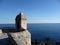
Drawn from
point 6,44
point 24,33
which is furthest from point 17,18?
point 6,44

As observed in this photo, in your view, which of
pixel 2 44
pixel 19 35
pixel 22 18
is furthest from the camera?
pixel 22 18

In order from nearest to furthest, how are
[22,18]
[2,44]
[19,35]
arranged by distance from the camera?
[2,44]
[19,35]
[22,18]

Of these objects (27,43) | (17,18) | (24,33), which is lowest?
(27,43)

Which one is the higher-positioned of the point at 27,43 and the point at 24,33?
the point at 24,33

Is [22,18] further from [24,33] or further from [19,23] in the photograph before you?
[24,33]

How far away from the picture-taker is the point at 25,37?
1204cm

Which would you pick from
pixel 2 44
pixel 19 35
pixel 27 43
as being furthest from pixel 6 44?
pixel 27 43

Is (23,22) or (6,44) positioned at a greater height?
(23,22)

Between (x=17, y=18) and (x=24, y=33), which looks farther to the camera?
(x=17, y=18)

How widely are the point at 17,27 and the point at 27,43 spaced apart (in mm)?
2948

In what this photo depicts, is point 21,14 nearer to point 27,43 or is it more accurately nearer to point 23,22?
point 23,22

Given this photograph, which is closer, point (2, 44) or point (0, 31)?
point (2, 44)

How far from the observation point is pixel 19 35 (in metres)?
11.5

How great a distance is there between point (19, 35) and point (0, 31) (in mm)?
3492
